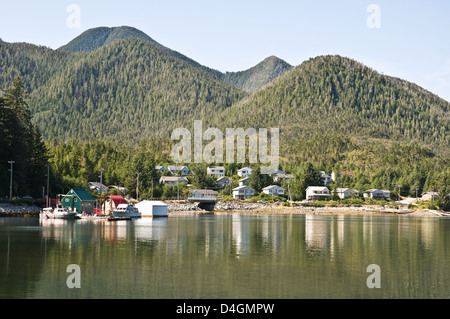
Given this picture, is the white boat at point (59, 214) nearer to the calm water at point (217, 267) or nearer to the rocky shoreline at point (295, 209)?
the calm water at point (217, 267)

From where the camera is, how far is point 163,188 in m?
174

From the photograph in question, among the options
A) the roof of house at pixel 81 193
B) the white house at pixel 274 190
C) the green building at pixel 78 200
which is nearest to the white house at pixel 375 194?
the white house at pixel 274 190

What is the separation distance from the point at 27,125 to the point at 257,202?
82553 millimetres

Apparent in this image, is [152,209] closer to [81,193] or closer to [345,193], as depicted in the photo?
[81,193]

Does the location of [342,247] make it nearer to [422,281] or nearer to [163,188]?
[422,281]

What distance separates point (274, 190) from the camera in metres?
192

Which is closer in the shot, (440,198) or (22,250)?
(22,250)

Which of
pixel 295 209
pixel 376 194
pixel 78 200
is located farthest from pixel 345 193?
pixel 78 200

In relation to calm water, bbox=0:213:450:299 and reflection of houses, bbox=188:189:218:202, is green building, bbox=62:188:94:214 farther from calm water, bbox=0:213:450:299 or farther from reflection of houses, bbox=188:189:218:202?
reflection of houses, bbox=188:189:218:202

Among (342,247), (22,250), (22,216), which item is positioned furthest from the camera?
(22,216)

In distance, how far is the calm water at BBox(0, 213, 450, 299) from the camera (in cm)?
3097

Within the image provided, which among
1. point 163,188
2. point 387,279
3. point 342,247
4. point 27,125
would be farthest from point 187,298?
point 163,188

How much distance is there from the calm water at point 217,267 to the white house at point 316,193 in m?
121

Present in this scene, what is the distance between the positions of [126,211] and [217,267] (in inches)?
2925
